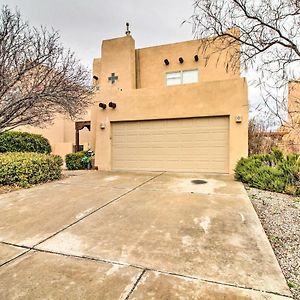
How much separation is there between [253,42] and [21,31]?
23.0ft

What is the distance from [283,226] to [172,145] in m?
6.20

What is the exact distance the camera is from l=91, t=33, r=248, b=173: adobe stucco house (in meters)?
8.74

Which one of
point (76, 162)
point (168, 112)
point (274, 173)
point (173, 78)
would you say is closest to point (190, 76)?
point (173, 78)

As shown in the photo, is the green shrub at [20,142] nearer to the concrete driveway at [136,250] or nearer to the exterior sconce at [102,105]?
the exterior sconce at [102,105]

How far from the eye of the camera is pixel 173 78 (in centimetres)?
1162

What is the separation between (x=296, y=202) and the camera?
16.1 feet

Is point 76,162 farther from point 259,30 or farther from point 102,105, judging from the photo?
point 259,30

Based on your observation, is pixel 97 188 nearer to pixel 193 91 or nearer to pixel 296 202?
pixel 296 202

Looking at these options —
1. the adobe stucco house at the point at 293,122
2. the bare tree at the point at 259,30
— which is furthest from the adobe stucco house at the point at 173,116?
the bare tree at the point at 259,30

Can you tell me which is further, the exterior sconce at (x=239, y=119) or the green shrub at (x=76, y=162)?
the green shrub at (x=76, y=162)

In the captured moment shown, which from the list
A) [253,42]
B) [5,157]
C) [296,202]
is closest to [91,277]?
[296,202]

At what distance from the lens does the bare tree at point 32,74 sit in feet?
22.9

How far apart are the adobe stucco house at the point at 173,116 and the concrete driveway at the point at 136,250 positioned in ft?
13.9

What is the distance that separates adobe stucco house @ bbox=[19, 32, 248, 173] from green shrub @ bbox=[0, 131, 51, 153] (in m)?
4.11
